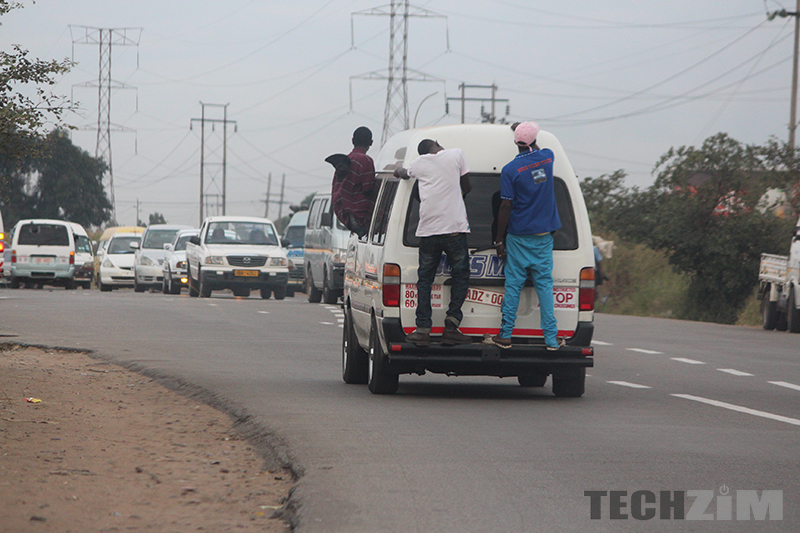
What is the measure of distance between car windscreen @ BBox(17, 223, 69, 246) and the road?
2154cm

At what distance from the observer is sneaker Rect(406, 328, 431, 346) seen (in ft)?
32.9

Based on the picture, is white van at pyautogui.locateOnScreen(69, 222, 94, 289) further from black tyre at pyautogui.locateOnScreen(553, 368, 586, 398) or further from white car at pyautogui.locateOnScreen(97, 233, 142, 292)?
black tyre at pyautogui.locateOnScreen(553, 368, 586, 398)

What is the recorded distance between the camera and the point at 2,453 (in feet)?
24.4

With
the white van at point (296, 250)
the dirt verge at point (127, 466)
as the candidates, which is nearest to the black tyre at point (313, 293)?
the white van at point (296, 250)

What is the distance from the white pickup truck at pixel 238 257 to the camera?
103 ft

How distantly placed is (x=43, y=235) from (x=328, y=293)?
13294mm

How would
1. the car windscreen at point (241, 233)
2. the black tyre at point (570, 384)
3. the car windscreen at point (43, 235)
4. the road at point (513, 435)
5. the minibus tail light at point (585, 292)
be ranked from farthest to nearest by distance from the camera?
the car windscreen at point (43, 235)
the car windscreen at point (241, 233)
the black tyre at point (570, 384)
the minibus tail light at point (585, 292)
the road at point (513, 435)

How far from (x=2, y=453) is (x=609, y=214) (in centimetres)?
3466

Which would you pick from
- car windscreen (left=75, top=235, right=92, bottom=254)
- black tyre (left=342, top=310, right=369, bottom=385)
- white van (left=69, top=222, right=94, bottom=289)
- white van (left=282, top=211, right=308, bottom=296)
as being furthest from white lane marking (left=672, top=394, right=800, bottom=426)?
car windscreen (left=75, top=235, right=92, bottom=254)

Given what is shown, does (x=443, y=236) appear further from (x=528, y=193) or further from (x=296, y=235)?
(x=296, y=235)

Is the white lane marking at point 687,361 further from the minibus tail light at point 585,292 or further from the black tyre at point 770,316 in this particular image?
the black tyre at point 770,316

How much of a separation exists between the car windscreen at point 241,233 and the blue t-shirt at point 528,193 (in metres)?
22.4

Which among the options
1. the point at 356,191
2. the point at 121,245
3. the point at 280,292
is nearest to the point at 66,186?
the point at 121,245

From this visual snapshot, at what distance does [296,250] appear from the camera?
122 ft
